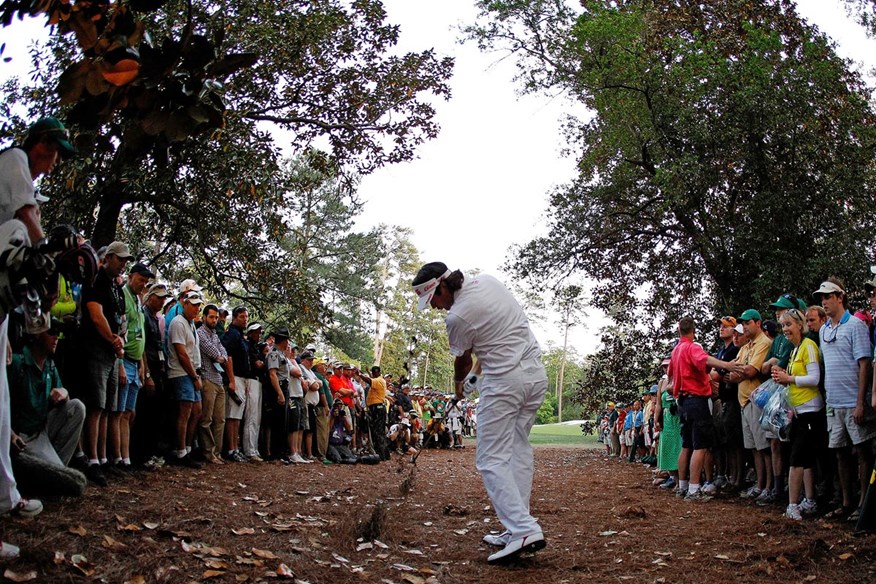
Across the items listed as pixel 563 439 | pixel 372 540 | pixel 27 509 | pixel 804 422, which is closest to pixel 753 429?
pixel 804 422

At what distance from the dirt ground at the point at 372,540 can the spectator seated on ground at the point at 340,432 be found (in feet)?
19.3

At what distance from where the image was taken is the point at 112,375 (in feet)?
23.4

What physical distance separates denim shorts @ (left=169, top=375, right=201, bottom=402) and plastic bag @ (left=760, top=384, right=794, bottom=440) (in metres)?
6.50

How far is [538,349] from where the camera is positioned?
5.76 meters

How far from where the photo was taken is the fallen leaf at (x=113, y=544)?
4.40 metres

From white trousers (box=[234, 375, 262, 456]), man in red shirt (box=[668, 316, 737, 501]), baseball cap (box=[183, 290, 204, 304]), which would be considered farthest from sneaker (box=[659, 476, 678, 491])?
baseball cap (box=[183, 290, 204, 304])

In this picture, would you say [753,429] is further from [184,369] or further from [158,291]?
[158,291]

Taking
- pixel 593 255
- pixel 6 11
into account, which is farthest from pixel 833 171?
pixel 6 11

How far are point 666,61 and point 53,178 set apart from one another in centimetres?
1392

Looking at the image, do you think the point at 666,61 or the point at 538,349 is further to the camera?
the point at 666,61

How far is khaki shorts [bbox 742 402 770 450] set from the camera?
337 inches

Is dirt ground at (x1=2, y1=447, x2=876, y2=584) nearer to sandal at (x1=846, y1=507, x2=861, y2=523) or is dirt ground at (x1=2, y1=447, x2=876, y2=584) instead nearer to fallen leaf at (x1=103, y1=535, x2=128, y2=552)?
fallen leaf at (x1=103, y1=535, x2=128, y2=552)

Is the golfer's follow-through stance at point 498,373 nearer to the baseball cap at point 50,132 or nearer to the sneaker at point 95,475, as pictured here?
the baseball cap at point 50,132

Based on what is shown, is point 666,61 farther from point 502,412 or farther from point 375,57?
point 502,412
